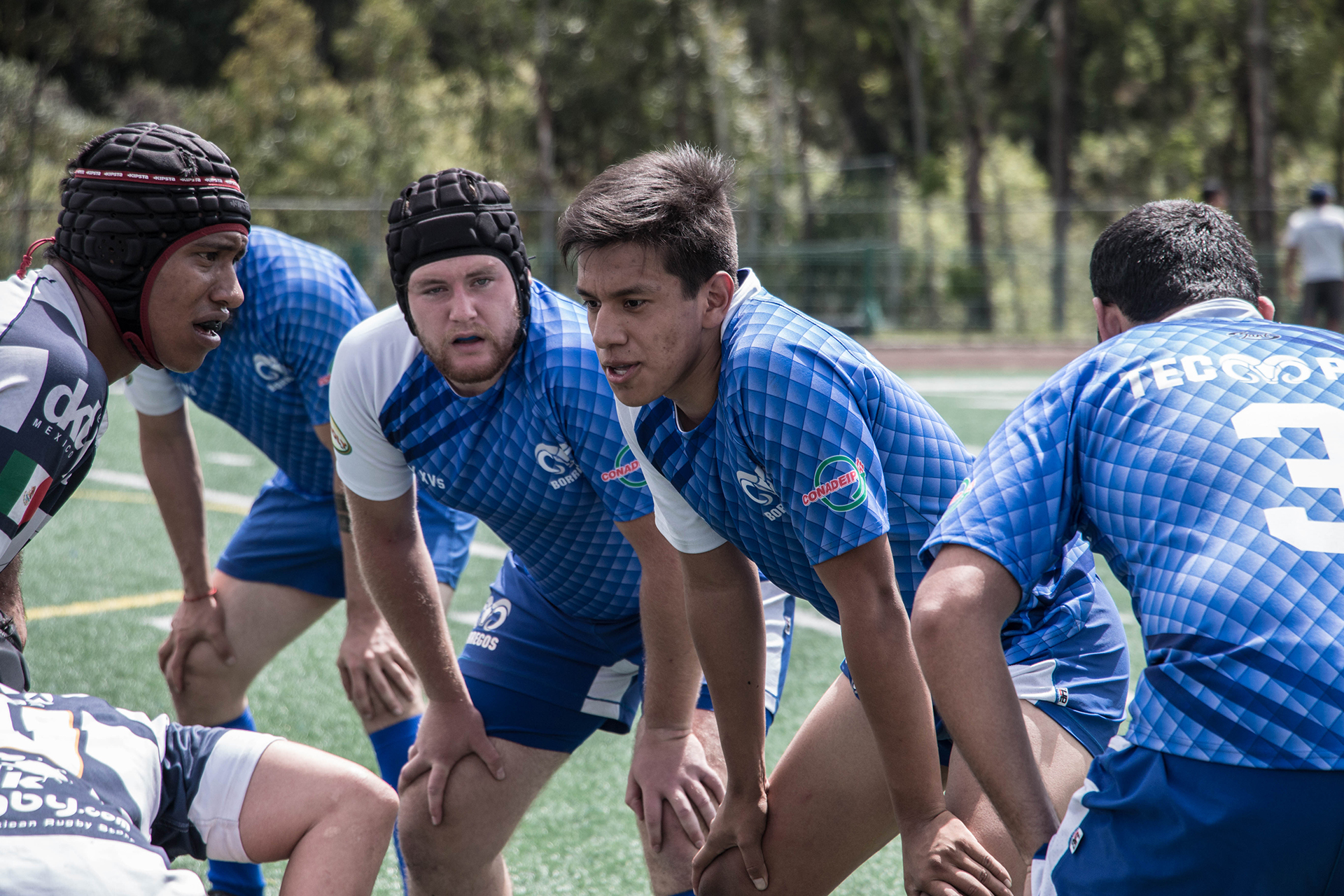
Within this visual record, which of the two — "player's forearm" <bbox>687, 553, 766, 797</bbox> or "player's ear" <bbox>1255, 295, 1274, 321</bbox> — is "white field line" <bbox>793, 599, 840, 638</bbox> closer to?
"player's forearm" <bbox>687, 553, 766, 797</bbox>

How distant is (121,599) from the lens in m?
6.63

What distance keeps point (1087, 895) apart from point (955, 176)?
35.5 metres

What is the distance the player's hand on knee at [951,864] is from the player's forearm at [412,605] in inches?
56.9

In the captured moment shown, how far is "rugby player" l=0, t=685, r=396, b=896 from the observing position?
1736mm

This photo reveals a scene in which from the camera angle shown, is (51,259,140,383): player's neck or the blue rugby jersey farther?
the blue rugby jersey

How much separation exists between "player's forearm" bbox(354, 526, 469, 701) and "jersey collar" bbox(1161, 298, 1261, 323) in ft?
6.54

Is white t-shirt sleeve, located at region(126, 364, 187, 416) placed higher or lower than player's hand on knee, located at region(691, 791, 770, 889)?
higher

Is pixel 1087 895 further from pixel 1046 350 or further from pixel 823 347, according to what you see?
pixel 1046 350

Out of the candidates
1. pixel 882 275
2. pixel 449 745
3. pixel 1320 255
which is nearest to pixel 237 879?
pixel 449 745

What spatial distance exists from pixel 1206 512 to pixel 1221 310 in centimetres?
55

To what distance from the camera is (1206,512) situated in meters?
1.85

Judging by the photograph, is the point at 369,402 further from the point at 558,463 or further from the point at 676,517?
the point at 676,517

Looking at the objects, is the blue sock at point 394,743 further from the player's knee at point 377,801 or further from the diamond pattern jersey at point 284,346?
the player's knee at point 377,801

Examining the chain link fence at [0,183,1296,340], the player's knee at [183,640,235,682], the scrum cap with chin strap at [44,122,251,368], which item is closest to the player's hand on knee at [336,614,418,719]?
the player's knee at [183,640,235,682]
